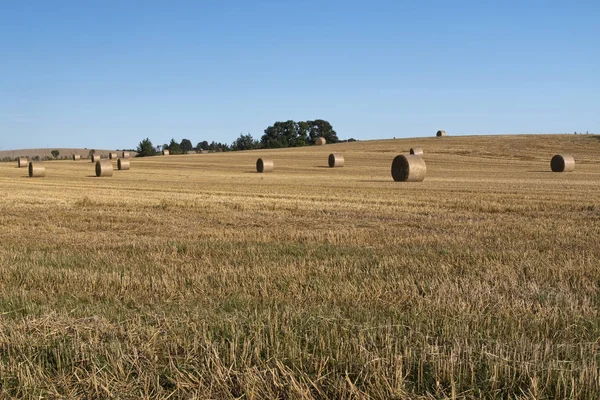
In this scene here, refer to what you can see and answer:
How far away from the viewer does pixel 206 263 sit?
7.61m

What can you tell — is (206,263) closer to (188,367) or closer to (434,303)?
(434,303)

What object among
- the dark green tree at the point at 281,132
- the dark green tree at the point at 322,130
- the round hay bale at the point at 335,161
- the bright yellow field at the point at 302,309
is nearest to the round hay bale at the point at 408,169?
the bright yellow field at the point at 302,309

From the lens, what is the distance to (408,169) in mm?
28234

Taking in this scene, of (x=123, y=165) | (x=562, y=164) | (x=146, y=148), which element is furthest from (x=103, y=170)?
(x=146, y=148)

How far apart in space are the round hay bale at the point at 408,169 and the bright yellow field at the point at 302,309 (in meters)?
15.6

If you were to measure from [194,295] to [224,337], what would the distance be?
1840 mm

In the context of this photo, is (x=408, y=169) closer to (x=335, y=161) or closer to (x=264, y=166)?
(x=264, y=166)

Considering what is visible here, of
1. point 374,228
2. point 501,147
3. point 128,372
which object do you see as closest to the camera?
point 128,372

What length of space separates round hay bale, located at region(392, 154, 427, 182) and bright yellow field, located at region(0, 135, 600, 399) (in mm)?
15623

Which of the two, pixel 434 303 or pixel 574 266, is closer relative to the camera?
pixel 434 303

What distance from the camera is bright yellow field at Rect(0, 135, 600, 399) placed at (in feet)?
11.4

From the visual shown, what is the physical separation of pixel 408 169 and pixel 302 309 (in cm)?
2389

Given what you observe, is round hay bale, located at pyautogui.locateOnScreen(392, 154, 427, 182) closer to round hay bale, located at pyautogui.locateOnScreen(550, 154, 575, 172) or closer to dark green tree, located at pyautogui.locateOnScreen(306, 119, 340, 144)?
round hay bale, located at pyautogui.locateOnScreen(550, 154, 575, 172)

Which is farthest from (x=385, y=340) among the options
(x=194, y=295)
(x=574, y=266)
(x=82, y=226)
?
(x=82, y=226)
